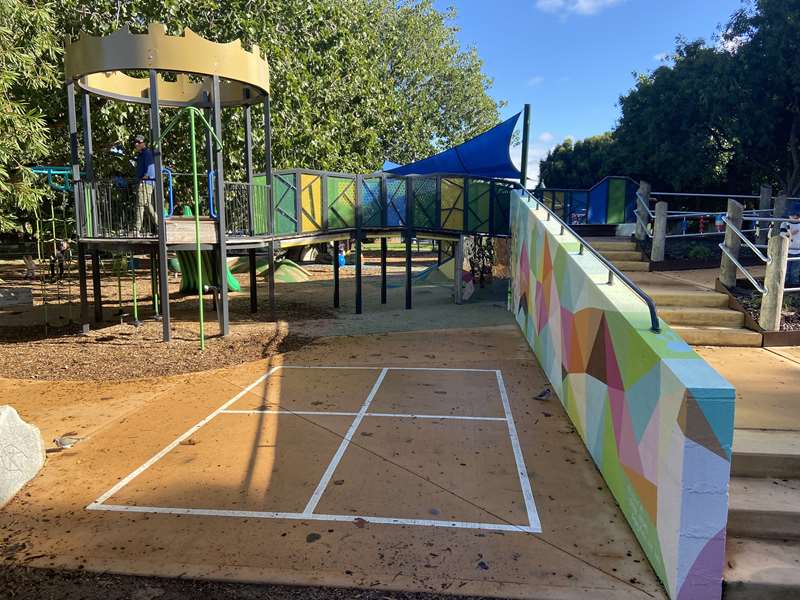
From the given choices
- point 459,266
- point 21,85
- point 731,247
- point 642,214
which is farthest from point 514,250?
point 21,85

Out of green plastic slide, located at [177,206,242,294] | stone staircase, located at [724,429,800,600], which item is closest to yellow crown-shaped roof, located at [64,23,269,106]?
green plastic slide, located at [177,206,242,294]


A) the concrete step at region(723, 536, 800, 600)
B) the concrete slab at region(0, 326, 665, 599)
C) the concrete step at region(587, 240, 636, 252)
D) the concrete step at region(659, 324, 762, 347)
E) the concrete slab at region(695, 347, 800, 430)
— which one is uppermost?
the concrete step at region(587, 240, 636, 252)

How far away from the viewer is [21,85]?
47.1 feet

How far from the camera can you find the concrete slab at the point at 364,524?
12.9 ft

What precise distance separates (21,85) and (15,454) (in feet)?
41.8

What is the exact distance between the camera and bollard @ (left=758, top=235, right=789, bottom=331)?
8.07 m

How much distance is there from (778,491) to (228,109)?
1612 cm

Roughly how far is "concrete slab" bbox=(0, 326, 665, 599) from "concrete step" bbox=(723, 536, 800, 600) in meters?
0.47

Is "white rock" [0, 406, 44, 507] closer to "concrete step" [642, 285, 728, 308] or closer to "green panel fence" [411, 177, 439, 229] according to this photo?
"concrete step" [642, 285, 728, 308]

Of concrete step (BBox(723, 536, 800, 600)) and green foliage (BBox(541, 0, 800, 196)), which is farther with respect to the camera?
green foliage (BBox(541, 0, 800, 196))

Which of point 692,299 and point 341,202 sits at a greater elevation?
point 341,202

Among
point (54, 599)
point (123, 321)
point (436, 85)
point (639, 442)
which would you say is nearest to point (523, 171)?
point (123, 321)

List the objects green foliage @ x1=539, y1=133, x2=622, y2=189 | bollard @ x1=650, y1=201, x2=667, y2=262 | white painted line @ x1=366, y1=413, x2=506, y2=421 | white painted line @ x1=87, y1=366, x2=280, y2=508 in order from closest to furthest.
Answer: white painted line @ x1=87, y1=366, x2=280, y2=508 → white painted line @ x1=366, y1=413, x2=506, y2=421 → bollard @ x1=650, y1=201, x2=667, y2=262 → green foliage @ x1=539, y1=133, x2=622, y2=189

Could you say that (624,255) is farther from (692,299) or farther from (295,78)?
(295,78)
